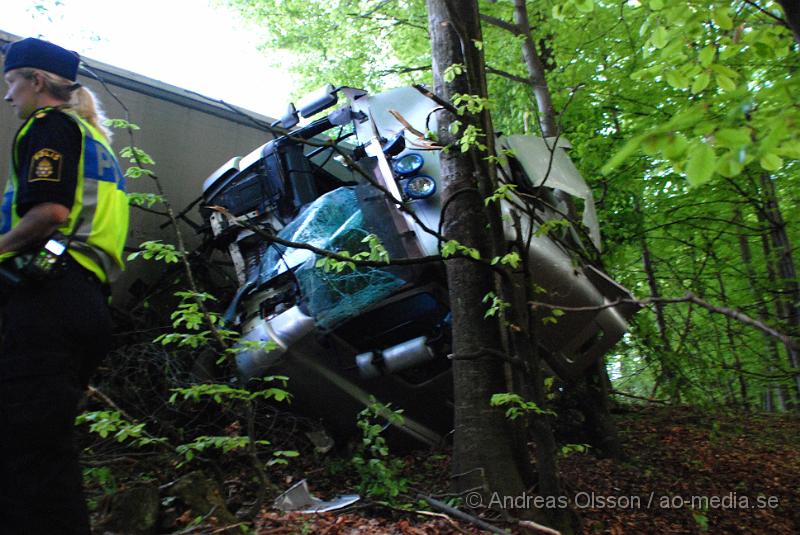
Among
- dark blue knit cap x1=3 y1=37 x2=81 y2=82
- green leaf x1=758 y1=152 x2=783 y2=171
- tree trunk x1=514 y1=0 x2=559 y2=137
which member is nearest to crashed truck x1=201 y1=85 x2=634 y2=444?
tree trunk x1=514 y1=0 x2=559 y2=137

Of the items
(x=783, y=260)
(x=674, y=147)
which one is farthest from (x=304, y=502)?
(x=783, y=260)

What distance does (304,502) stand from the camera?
11.5ft

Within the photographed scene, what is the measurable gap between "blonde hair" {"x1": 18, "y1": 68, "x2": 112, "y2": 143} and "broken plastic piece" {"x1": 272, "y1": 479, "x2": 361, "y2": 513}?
2081 mm

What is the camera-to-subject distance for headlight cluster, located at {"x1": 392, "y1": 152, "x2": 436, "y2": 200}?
4379mm

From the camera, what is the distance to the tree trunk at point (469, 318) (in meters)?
3.64

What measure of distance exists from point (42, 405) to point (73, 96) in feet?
3.81

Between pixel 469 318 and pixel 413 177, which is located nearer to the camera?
pixel 469 318

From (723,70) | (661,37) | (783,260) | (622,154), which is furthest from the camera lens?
(783,260)

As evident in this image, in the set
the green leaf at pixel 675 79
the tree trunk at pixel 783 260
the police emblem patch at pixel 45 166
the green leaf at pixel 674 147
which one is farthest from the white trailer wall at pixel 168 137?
the tree trunk at pixel 783 260

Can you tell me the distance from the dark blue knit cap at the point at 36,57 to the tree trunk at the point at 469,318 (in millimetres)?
2147

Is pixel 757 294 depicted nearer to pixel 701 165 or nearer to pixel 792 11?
pixel 792 11

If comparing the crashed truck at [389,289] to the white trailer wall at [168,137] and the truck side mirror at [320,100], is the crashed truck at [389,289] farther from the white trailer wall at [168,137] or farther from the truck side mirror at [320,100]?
the white trailer wall at [168,137]

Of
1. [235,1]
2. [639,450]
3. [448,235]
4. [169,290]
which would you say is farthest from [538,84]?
[235,1]

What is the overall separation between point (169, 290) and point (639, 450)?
4537mm
